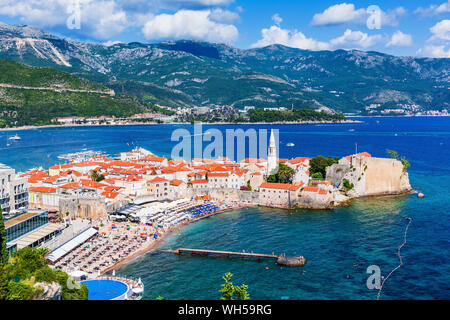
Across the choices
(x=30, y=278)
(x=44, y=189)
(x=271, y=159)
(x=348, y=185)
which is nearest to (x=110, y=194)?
(x=44, y=189)

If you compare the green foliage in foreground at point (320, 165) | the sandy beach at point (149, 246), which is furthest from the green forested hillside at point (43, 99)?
the sandy beach at point (149, 246)

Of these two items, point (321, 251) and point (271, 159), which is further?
point (271, 159)

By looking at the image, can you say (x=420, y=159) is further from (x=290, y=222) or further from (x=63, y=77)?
(x=63, y=77)

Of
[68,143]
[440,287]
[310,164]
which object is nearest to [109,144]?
[68,143]

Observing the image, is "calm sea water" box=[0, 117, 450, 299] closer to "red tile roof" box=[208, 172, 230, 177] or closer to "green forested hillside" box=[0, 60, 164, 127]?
"red tile roof" box=[208, 172, 230, 177]

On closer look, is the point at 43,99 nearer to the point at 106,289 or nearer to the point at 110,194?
the point at 110,194

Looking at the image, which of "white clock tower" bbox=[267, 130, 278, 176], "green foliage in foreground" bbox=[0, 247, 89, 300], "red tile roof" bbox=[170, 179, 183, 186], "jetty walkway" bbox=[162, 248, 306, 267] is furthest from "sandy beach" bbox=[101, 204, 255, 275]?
"white clock tower" bbox=[267, 130, 278, 176]
